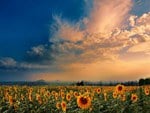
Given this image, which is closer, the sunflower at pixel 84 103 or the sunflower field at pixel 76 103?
the sunflower at pixel 84 103

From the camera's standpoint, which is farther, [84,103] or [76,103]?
[76,103]

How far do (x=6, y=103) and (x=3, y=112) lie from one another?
4.43 feet

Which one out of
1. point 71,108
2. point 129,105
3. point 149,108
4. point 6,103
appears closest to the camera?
point 71,108

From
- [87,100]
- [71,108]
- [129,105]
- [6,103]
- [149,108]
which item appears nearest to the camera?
[87,100]

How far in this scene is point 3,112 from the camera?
551 inches

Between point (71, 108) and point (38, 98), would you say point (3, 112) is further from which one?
point (71, 108)

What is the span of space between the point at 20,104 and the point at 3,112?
750mm

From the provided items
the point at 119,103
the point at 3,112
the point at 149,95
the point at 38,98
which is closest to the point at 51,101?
the point at 38,98

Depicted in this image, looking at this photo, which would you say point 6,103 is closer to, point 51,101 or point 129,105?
point 51,101

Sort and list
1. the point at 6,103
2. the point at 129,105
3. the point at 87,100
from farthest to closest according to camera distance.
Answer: the point at 6,103 → the point at 129,105 → the point at 87,100

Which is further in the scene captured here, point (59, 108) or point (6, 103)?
point (6, 103)

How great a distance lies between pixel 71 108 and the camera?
12.3 meters

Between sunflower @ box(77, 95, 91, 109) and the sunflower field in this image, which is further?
the sunflower field

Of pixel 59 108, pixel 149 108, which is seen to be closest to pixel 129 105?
pixel 149 108
